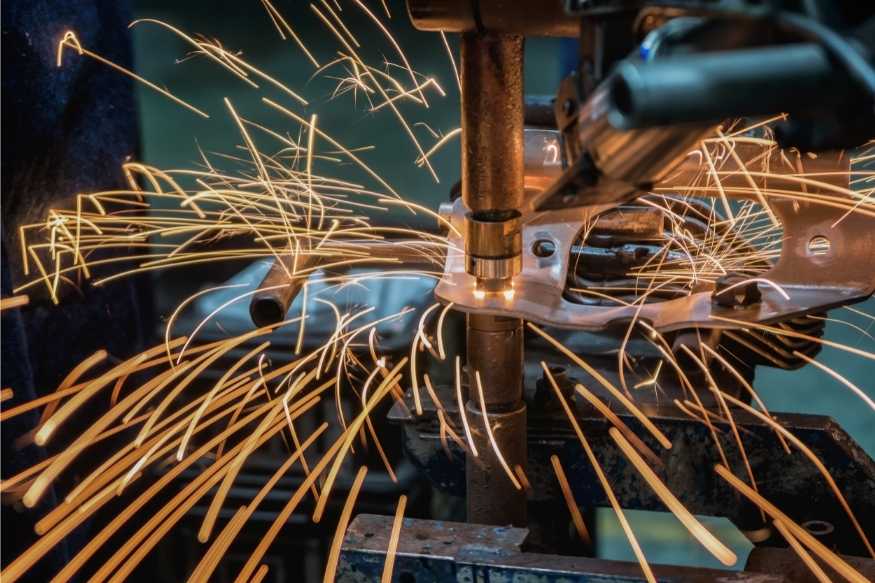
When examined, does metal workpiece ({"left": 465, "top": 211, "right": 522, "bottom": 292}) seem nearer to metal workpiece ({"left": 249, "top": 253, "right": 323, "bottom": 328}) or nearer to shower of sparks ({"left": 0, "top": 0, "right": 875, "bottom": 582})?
shower of sparks ({"left": 0, "top": 0, "right": 875, "bottom": 582})

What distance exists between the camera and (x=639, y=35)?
94 centimetres

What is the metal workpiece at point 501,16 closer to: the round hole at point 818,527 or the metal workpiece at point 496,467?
the metal workpiece at point 496,467

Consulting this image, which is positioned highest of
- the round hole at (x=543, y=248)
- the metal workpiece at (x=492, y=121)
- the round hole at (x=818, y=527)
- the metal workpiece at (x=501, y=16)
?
the metal workpiece at (x=501, y=16)

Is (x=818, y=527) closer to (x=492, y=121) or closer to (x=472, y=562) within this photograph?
(x=472, y=562)

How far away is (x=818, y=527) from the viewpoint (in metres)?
1.39

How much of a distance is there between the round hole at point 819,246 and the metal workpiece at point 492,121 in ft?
1.40

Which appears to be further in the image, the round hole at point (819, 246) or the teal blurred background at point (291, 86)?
the teal blurred background at point (291, 86)

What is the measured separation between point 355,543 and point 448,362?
1139mm

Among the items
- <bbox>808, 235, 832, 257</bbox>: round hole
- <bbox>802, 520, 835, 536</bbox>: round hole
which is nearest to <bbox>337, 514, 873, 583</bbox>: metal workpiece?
<bbox>802, 520, 835, 536</bbox>: round hole

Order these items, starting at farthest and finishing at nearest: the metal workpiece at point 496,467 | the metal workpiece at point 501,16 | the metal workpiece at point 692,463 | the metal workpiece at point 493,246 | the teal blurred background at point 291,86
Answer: the teal blurred background at point 291,86 → the metal workpiece at point 692,463 → the metal workpiece at point 496,467 → the metal workpiece at point 493,246 → the metal workpiece at point 501,16

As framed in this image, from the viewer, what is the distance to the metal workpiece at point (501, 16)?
1074 millimetres

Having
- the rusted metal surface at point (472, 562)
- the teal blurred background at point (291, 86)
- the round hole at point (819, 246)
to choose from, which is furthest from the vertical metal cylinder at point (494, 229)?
the teal blurred background at point (291, 86)

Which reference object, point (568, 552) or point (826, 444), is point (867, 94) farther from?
point (568, 552)

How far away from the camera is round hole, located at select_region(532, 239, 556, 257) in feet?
4.64
